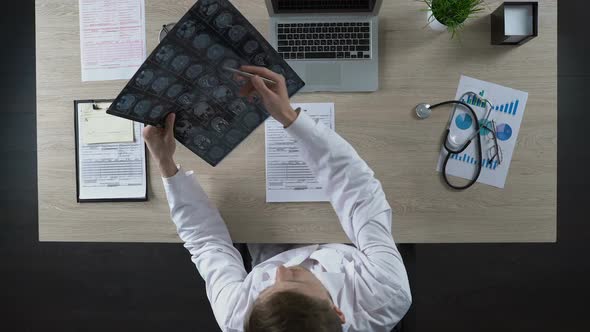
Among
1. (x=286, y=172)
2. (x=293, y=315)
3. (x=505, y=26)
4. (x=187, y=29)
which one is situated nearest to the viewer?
(x=293, y=315)

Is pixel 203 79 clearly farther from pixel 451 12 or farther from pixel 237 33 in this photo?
pixel 451 12

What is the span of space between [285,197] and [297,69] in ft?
1.25

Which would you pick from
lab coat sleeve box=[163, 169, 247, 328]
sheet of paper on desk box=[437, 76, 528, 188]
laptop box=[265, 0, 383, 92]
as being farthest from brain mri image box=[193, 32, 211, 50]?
sheet of paper on desk box=[437, 76, 528, 188]

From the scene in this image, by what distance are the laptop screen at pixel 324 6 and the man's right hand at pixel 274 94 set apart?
25 centimetres

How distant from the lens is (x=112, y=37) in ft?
4.22

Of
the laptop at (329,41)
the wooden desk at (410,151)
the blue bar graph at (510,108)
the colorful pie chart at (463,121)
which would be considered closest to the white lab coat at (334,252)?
the wooden desk at (410,151)

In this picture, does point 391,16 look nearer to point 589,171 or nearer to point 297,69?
point 297,69

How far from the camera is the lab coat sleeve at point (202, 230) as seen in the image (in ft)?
3.72

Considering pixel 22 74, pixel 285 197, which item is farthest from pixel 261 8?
pixel 22 74

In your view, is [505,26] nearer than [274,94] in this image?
No

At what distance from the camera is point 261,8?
126 cm

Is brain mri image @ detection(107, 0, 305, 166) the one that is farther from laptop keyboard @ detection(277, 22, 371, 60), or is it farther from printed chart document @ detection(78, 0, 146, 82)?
printed chart document @ detection(78, 0, 146, 82)

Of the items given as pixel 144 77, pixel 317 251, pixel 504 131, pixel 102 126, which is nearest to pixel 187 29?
pixel 144 77

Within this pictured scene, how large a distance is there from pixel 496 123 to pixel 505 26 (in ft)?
0.88
